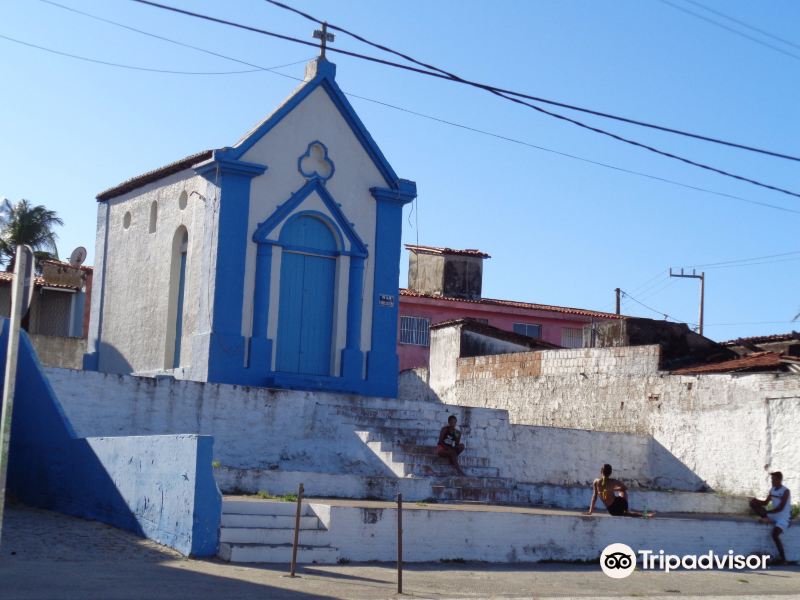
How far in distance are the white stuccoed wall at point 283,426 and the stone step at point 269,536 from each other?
3.61m

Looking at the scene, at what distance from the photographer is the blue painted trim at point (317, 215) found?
19.4 meters

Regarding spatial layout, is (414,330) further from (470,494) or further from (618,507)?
(618,507)

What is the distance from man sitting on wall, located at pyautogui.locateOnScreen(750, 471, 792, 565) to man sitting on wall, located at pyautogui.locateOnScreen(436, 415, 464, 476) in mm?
4430

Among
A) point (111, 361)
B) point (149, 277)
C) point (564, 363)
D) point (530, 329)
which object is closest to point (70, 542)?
point (149, 277)

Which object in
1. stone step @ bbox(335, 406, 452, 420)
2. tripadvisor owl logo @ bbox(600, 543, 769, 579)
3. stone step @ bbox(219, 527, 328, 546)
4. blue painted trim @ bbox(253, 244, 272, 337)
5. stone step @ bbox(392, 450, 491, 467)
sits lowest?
tripadvisor owl logo @ bbox(600, 543, 769, 579)

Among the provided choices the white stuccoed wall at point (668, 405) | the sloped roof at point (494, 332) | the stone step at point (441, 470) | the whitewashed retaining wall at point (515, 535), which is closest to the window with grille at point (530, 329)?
the sloped roof at point (494, 332)

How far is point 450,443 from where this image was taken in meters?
17.3

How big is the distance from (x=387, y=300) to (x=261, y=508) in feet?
25.3

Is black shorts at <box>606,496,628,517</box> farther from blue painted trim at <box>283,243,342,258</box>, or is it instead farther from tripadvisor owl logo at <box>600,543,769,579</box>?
blue painted trim at <box>283,243,342,258</box>

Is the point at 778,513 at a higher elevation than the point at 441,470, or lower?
lower

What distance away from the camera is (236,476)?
1494 cm

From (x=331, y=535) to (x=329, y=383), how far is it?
265 inches

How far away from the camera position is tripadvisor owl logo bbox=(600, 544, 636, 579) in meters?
14.0

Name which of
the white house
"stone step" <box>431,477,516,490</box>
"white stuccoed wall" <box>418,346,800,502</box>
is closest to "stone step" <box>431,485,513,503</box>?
"stone step" <box>431,477,516,490</box>
